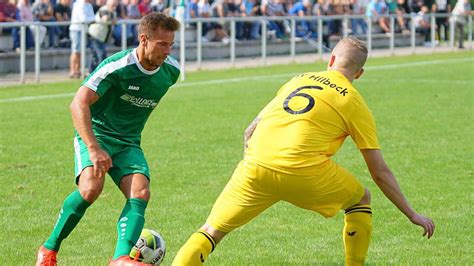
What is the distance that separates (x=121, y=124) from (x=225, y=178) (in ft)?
13.5

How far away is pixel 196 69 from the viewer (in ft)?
89.4

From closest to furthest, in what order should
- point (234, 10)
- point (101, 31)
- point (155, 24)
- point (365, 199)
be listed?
point (365, 199), point (155, 24), point (101, 31), point (234, 10)

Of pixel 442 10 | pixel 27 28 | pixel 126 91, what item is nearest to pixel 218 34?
pixel 27 28

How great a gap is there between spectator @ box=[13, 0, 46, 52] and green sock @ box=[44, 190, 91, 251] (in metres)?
16.0

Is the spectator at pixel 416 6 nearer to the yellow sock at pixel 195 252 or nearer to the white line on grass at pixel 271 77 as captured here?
the white line on grass at pixel 271 77

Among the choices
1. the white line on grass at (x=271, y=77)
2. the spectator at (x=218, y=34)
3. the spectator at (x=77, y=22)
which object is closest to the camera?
the white line on grass at (x=271, y=77)

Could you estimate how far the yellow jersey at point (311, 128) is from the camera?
6.28m

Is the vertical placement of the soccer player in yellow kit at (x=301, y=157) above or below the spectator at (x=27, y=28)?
above

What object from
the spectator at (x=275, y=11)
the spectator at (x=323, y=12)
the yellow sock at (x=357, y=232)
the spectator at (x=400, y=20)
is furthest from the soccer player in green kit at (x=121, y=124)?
the spectator at (x=400, y=20)

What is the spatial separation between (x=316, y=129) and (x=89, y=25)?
1832 cm

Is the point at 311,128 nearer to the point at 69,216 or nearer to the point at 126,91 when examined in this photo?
the point at 126,91

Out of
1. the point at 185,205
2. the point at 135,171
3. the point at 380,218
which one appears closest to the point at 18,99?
the point at 185,205

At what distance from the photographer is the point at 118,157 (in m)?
7.38

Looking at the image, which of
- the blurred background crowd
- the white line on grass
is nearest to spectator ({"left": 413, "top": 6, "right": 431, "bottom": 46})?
the blurred background crowd
